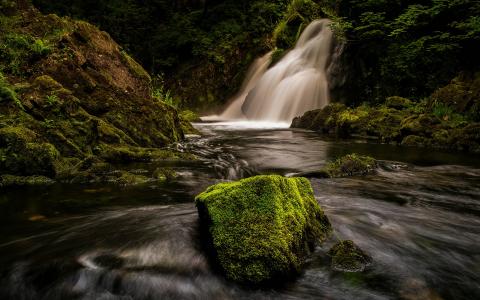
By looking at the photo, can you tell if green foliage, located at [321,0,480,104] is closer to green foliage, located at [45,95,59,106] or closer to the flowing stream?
the flowing stream

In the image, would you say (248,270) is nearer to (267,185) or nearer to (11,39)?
(267,185)

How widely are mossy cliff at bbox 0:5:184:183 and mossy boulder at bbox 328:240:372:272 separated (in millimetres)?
4401

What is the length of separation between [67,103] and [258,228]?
5.66 metres

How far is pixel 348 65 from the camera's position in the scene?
54.0 feet

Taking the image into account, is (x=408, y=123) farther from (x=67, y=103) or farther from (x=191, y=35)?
(x=191, y=35)

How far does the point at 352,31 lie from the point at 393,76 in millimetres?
2783

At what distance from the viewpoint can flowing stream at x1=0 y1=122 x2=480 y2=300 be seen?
Result: 9.18ft

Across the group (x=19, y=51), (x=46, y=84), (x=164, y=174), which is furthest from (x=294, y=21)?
(x=164, y=174)

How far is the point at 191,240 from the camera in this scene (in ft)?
11.1

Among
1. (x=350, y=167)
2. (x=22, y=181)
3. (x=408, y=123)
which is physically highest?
(x=408, y=123)

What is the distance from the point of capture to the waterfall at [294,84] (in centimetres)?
1708

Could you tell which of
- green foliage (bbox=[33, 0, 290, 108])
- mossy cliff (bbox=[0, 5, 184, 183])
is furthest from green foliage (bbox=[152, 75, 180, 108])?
green foliage (bbox=[33, 0, 290, 108])

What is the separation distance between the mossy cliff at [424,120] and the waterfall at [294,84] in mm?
3226

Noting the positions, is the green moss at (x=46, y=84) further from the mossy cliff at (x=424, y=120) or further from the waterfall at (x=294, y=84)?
the waterfall at (x=294, y=84)
